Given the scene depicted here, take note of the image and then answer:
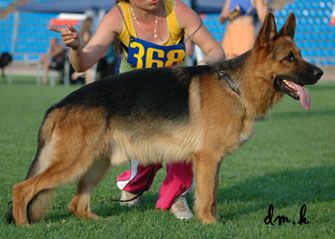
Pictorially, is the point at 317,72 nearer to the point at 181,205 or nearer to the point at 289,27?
the point at 289,27

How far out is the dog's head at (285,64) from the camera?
505 cm

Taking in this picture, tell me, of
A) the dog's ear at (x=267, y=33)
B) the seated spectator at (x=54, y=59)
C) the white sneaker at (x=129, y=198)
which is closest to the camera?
the dog's ear at (x=267, y=33)

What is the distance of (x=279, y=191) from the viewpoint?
6461mm

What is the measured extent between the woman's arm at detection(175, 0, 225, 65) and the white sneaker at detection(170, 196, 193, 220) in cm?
117

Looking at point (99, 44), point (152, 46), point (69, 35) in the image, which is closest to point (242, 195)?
point (152, 46)

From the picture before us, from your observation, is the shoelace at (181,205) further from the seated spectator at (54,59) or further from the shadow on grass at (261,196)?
the seated spectator at (54,59)

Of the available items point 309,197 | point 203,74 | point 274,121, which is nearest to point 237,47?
point 274,121

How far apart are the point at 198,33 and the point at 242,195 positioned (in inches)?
62.4

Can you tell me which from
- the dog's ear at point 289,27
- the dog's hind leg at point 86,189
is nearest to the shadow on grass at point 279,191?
the dog's hind leg at point 86,189

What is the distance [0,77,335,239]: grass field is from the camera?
4777 millimetres

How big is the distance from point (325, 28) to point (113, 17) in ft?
90.8

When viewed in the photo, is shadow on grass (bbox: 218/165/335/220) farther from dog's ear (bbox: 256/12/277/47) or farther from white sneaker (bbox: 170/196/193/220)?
dog's ear (bbox: 256/12/277/47)

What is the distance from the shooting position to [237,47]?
1071 centimetres

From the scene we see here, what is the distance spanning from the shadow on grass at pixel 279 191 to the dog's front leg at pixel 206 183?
0.31 metres
